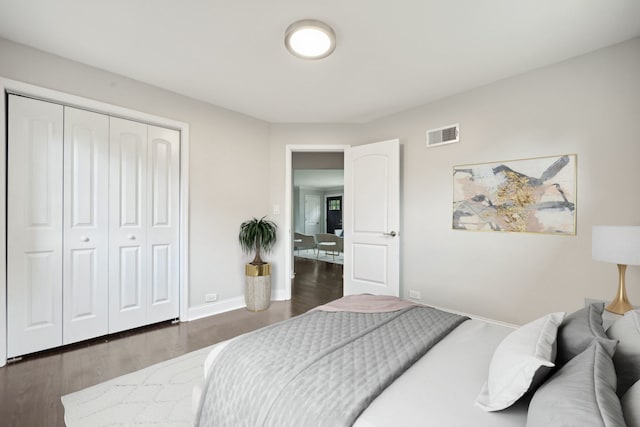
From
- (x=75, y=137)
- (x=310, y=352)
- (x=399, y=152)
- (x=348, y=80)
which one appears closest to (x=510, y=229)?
(x=399, y=152)

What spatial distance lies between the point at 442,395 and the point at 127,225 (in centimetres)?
298

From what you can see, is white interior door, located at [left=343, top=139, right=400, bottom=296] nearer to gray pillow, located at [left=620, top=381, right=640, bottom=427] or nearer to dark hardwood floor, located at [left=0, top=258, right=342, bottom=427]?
dark hardwood floor, located at [left=0, top=258, right=342, bottom=427]

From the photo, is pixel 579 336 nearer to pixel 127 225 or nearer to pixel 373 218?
pixel 373 218

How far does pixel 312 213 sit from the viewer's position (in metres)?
11.4

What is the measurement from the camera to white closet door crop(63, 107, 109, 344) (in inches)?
97.0

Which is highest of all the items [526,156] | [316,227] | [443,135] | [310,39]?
[310,39]

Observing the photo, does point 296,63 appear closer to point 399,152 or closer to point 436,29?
point 436,29

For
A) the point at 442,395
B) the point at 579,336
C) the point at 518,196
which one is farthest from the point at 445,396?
the point at 518,196

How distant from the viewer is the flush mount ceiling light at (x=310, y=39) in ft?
6.40

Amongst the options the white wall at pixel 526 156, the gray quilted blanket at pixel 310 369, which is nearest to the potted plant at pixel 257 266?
the white wall at pixel 526 156

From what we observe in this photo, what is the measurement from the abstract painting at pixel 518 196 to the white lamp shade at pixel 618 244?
26.3 inches

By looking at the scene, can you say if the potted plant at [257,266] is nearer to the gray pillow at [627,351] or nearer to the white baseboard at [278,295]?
the white baseboard at [278,295]

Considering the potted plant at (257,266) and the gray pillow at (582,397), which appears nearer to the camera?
the gray pillow at (582,397)

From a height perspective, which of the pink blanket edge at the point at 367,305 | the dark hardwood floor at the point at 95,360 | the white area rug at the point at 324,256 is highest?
the pink blanket edge at the point at 367,305
